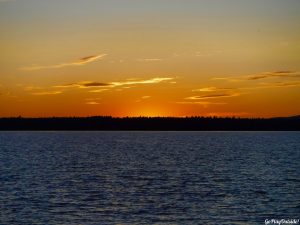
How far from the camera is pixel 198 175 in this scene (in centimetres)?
6919

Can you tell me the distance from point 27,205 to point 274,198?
21621mm

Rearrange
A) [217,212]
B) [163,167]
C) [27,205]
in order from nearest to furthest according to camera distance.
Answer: [217,212] → [27,205] → [163,167]

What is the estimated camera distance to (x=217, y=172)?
2864 inches

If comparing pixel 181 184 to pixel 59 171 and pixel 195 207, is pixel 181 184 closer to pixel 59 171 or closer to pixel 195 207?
pixel 195 207

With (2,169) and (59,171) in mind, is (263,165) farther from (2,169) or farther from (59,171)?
(2,169)

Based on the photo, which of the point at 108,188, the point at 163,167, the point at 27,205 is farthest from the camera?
the point at 163,167

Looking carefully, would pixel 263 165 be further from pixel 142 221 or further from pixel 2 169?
pixel 142 221

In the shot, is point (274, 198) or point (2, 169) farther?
point (2, 169)

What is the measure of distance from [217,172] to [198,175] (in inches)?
179

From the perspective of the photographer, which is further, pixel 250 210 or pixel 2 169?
pixel 2 169

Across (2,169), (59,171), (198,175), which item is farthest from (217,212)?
(2,169)

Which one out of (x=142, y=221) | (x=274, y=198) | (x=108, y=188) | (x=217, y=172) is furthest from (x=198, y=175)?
(x=142, y=221)

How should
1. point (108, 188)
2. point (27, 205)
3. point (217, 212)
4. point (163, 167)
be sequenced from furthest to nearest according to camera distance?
1. point (163, 167)
2. point (108, 188)
3. point (27, 205)
4. point (217, 212)

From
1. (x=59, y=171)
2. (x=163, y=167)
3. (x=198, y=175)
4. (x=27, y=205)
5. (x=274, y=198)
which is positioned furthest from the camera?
(x=163, y=167)
